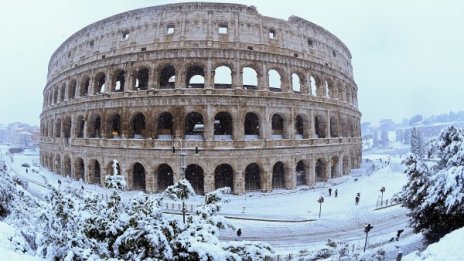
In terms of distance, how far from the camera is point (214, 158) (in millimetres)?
23797

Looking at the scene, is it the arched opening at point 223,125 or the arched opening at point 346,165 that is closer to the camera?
the arched opening at point 223,125

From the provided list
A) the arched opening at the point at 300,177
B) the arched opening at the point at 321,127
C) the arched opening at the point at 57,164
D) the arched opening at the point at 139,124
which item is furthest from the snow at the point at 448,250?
the arched opening at the point at 57,164

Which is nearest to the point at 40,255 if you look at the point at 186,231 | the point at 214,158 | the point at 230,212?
the point at 186,231

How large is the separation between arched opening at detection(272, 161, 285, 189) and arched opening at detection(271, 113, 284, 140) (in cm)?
272

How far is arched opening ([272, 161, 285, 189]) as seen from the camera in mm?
27281

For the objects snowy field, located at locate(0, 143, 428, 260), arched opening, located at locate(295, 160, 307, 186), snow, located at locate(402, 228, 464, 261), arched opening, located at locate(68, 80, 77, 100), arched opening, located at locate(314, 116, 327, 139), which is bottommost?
snowy field, located at locate(0, 143, 428, 260)

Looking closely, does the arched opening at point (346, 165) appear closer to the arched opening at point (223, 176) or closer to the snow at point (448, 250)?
the arched opening at point (223, 176)

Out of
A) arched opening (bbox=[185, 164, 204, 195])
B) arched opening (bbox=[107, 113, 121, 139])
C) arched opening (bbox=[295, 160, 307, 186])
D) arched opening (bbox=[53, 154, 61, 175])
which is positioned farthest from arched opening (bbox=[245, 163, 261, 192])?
arched opening (bbox=[53, 154, 61, 175])

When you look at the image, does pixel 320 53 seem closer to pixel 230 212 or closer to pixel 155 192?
pixel 230 212

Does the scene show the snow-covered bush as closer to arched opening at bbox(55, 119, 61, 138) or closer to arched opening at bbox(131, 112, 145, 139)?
arched opening at bbox(131, 112, 145, 139)

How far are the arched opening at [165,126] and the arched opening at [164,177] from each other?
2.87 metres

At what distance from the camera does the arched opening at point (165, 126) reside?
83.1 feet

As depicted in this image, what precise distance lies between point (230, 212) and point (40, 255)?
15.5 metres

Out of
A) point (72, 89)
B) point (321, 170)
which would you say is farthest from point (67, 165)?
point (321, 170)
